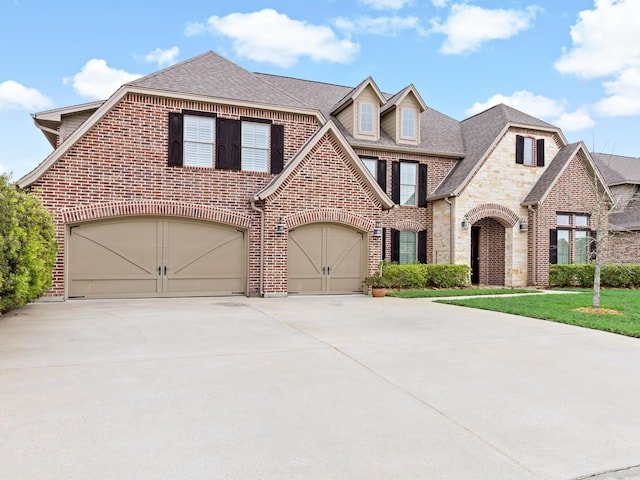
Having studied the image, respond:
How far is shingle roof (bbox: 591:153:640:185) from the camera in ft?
72.1

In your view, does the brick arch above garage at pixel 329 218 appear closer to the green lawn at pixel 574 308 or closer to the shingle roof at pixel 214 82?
the green lawn at pixel 574 308

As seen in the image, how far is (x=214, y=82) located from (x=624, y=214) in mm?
19318

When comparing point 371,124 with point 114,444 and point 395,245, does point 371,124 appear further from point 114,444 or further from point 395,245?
point 114,444

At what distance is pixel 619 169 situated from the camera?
2370 cm

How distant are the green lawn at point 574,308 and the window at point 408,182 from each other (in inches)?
251

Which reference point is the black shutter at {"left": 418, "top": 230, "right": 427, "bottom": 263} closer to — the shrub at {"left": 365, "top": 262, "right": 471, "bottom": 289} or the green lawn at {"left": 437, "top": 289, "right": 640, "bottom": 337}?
the shrub at {"left": 365, "top": 262, "right": 471, "bottom": 289}

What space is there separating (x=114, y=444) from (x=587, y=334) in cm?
758

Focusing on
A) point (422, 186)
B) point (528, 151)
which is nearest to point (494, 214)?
point (422, 186)

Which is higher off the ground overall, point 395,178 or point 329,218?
point 395,178

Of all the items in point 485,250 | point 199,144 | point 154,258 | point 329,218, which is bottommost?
point 154,258

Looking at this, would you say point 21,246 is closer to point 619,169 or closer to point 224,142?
point 224,142

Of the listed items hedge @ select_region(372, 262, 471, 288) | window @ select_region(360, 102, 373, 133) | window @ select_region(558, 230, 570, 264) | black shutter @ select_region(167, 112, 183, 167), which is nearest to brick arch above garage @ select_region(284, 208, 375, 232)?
hedge @ select_region(372, 262, 471, 288)

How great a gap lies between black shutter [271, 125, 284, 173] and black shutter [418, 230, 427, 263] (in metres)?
7.22

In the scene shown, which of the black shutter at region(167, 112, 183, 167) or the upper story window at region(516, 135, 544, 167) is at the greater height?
the upper story window at region(516, 135, 544, 167)
